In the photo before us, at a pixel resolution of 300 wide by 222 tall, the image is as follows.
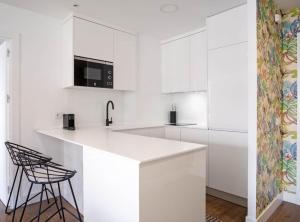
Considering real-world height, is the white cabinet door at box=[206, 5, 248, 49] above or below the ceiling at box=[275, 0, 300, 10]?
below

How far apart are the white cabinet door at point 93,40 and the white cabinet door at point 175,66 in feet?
3.52

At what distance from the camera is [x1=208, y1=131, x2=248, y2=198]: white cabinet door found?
238 centimetres

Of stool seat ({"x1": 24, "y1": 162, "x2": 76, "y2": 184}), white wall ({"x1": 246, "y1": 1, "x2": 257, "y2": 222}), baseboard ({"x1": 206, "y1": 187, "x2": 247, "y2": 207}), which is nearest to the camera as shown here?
stool seat ({"x1": 24, "y1": 162, "x2": 76, "y2": 184})

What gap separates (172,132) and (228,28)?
166 centimetres

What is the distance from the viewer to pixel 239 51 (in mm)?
2449

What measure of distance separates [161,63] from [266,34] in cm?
185

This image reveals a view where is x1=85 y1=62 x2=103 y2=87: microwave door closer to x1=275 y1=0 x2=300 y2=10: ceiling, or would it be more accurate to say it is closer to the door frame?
the door frame

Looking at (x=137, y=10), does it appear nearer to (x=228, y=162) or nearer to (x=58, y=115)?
(x=58, y=115)

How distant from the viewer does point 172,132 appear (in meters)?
3.24

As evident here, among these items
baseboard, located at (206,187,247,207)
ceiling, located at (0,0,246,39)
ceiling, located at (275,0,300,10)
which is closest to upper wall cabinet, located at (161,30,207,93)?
ceiling, located at (0,0,246,39)

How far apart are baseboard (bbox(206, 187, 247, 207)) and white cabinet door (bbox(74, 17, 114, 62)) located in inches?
91.0

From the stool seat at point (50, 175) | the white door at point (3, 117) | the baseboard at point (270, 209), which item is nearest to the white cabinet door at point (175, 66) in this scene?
the baseboard at point (270, 209)

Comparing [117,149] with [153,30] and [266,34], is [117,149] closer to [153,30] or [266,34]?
[266,34]

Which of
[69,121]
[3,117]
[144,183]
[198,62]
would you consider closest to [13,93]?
[3,117]
